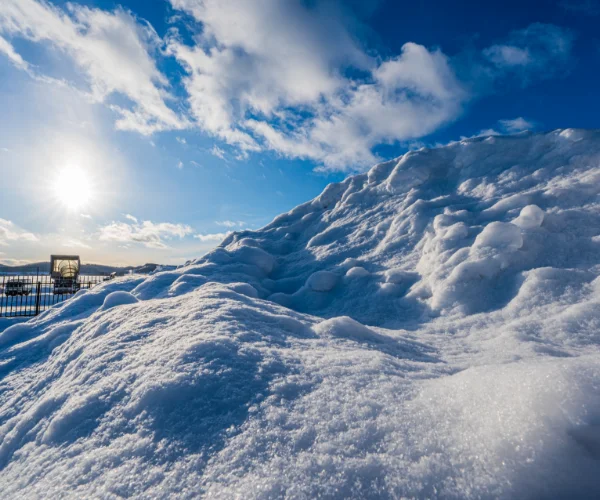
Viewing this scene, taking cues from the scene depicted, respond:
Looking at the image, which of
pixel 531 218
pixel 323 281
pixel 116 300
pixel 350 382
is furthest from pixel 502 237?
pixel 116 300

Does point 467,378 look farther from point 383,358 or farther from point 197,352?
point 197,352

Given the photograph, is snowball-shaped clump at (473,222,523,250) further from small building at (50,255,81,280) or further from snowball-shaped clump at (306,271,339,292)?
small building at (50,255,81,280)

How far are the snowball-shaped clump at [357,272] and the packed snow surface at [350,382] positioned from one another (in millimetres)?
65

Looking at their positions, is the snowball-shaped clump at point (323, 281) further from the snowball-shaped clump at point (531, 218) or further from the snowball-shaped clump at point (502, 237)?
the snowball-shaped clump at point (531, 218)

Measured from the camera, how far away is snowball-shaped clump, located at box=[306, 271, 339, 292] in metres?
6.86

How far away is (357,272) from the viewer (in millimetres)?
6871

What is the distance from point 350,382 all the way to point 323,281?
478cm

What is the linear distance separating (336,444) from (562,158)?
30.0 ft

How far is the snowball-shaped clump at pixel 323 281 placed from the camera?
6.86 metres

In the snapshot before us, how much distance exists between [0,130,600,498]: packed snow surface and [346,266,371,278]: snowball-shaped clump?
2.6 inches

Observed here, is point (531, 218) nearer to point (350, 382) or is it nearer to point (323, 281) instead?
point (323, 281)

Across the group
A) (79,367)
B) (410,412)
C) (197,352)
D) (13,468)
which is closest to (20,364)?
(79,367)

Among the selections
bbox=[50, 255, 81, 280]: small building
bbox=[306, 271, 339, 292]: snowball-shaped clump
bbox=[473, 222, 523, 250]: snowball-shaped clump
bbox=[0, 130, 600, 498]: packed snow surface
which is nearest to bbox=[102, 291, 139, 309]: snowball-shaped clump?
bbox=[0, 130, 600, 498]: packed snow surface

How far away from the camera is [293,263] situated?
892cm
